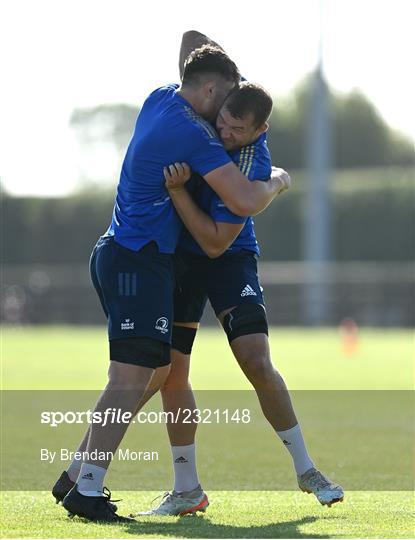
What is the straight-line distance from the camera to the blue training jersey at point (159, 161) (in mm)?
6391

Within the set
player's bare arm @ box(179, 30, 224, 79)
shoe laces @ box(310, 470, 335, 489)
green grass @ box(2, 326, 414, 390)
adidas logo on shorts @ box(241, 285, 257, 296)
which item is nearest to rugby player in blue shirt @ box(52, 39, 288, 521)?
adidas logo on shorts @ box(241, 285, 257, 296)

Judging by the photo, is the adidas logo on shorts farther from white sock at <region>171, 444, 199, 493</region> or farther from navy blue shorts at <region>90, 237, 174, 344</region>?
white sock at <region>171, 444, 199, 493</region>

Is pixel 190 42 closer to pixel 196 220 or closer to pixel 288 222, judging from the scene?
pixel 196 220

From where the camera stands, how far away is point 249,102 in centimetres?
643

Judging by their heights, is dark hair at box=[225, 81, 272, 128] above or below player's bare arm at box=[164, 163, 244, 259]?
above

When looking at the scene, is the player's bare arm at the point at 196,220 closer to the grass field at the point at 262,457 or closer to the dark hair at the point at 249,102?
the dark hair at the point at 249,102

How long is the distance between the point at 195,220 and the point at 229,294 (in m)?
0.52

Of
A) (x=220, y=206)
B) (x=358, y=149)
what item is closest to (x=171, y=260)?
(x=220, y=206)

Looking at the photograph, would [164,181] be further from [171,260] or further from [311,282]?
[311,282]

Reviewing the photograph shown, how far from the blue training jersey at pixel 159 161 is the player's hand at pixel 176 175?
0.13 feet

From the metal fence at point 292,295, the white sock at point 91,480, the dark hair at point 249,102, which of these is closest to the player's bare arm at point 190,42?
the dark hair at point 249,102

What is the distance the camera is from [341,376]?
1681cm

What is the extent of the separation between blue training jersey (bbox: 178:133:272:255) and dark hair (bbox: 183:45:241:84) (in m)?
0.34

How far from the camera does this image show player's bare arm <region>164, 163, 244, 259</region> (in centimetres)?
640
